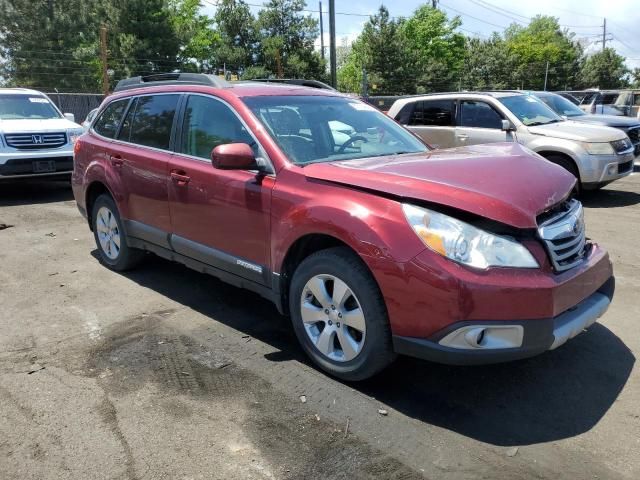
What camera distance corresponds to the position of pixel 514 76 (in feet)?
219

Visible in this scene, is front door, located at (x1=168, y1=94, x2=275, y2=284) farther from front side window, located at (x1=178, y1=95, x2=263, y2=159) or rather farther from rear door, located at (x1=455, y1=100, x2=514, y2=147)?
rear door, located at (x1=455, y1=100, x2=514, y2=147)

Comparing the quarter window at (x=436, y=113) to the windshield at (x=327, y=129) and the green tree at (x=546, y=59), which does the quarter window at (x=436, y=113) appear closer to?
the windshield at (x=327, y=129)

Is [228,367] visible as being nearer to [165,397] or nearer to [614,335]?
[165,397]

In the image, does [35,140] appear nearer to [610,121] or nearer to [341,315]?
[341,315]

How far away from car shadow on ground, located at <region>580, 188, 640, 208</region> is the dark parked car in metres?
2.02

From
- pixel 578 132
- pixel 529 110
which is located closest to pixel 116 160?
pixel 578 132

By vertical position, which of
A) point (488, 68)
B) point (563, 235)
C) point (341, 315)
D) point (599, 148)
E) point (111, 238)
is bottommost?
point (111, 238)

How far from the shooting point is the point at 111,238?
5.55m

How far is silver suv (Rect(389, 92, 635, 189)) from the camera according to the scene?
8.54 meters

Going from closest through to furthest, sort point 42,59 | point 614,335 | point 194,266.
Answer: point 614,335 → point 194,266 → point 42,59


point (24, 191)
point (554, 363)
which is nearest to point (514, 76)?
point (24, 191)

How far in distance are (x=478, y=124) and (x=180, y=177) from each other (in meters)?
6.70

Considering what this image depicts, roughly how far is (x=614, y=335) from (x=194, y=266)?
3190mm

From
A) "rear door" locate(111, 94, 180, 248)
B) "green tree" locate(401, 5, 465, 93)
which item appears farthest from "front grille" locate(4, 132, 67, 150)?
"green tree" locate(401, 5, 465, 93)
